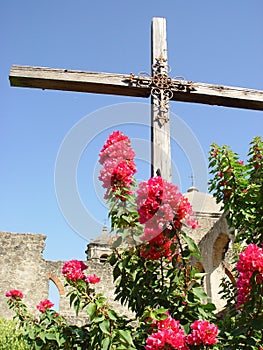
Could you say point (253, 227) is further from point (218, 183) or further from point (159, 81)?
point (159, 81)

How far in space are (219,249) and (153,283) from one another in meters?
10.7

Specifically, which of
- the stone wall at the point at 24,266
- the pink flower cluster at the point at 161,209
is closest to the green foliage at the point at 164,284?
the pink flower cluster at the point at 161,209

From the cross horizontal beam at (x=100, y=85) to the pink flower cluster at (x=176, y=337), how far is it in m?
1.89

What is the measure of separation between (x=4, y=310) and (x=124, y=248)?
14018mm

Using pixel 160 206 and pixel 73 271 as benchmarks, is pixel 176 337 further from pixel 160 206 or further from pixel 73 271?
pixel 73 271

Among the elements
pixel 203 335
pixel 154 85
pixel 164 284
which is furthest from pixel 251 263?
pixel 154 85

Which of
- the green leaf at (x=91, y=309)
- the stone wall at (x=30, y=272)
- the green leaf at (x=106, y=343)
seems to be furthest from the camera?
the stone wall at (x=30, y=272)

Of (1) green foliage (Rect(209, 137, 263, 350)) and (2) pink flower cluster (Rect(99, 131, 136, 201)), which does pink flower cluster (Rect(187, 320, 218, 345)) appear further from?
(2) pink flower cluster (Rect(99, 131, 136, 201))

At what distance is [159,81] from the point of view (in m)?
3.15

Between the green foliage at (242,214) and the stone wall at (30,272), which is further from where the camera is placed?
the stone wall at (30,272)

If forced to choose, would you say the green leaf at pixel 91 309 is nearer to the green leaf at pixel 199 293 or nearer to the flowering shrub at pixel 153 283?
the flowering shrub at pixel 153 283

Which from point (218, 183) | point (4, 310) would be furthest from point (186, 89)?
point (4, 310)

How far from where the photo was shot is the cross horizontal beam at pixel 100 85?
3090 millimetres

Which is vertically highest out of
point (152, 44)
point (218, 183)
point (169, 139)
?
point (152, 44)
